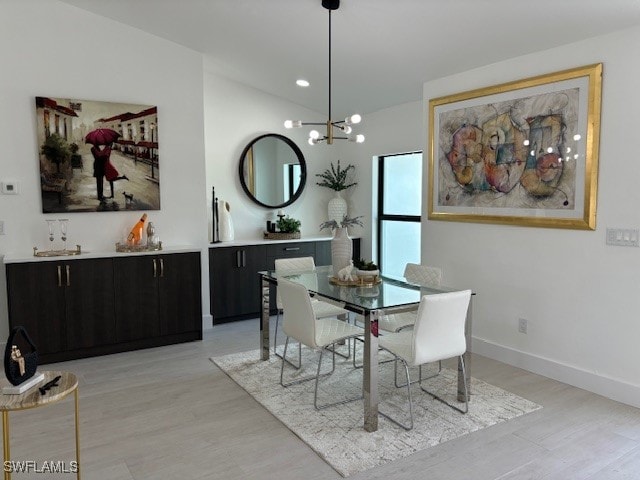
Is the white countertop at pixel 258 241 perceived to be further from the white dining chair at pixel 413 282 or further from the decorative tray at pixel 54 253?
the white dining chair at pixel 413 282

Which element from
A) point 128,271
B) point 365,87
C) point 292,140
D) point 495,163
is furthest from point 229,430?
point 292,140

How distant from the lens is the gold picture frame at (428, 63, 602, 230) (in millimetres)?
3428

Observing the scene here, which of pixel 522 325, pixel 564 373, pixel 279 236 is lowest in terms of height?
pixel 564 373

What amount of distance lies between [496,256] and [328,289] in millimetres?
1624

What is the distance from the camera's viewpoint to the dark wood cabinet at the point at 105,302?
404cm

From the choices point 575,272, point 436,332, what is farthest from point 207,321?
point 575,272

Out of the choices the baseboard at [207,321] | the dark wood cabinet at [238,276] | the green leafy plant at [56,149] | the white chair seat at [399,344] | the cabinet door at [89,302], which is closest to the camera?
the white chair seat at [399,344]

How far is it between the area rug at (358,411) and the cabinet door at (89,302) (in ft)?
3.76

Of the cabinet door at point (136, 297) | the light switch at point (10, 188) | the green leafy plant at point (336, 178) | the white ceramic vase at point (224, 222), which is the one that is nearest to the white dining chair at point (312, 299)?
the cabinet door at point (136, 297)

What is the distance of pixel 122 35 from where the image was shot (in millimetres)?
4582

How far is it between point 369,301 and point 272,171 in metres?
3.41

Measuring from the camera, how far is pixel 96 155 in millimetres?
4520

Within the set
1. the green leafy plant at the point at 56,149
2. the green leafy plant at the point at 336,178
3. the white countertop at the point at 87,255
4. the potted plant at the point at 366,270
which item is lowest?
the potted plant at the point at 366,270

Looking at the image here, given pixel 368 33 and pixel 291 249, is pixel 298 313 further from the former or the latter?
pixel 291 249
